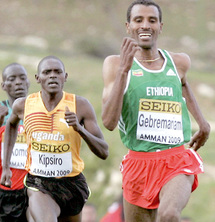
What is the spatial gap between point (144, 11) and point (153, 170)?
158 cm

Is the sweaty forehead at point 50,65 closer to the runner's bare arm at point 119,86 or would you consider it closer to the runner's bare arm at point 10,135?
the runner's bare arm at point 10,135

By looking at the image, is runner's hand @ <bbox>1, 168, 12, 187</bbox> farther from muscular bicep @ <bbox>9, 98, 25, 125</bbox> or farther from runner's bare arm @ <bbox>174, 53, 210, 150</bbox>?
runner's bare arm @ <bbox>174, 53, 210, 150</bbox>

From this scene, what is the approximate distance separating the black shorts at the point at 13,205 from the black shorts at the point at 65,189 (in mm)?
833

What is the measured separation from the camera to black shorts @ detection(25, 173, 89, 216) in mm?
7523

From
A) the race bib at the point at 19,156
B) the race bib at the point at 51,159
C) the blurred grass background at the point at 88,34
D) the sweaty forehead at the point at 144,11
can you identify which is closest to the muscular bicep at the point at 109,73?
the sweaty forehead at the point at 144,11

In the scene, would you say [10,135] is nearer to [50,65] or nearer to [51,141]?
[51,141]

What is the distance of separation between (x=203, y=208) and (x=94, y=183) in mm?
3470

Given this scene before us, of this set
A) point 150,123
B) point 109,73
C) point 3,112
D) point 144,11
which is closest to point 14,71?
point 3,112

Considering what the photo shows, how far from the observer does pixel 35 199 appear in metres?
7.39

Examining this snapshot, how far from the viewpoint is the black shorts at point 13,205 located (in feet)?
27.7

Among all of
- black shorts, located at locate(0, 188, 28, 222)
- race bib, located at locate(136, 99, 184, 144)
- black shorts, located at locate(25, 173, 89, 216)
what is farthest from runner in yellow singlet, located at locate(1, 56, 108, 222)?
black shorts, located at locate(0, 188, 28, 222)

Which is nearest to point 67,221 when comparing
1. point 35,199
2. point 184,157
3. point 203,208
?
point 35,199

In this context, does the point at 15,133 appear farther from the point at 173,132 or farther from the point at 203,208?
the point at 203,208

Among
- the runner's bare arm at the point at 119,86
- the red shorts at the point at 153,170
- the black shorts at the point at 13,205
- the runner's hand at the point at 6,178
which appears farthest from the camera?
the black shorts at the point at 13,205
